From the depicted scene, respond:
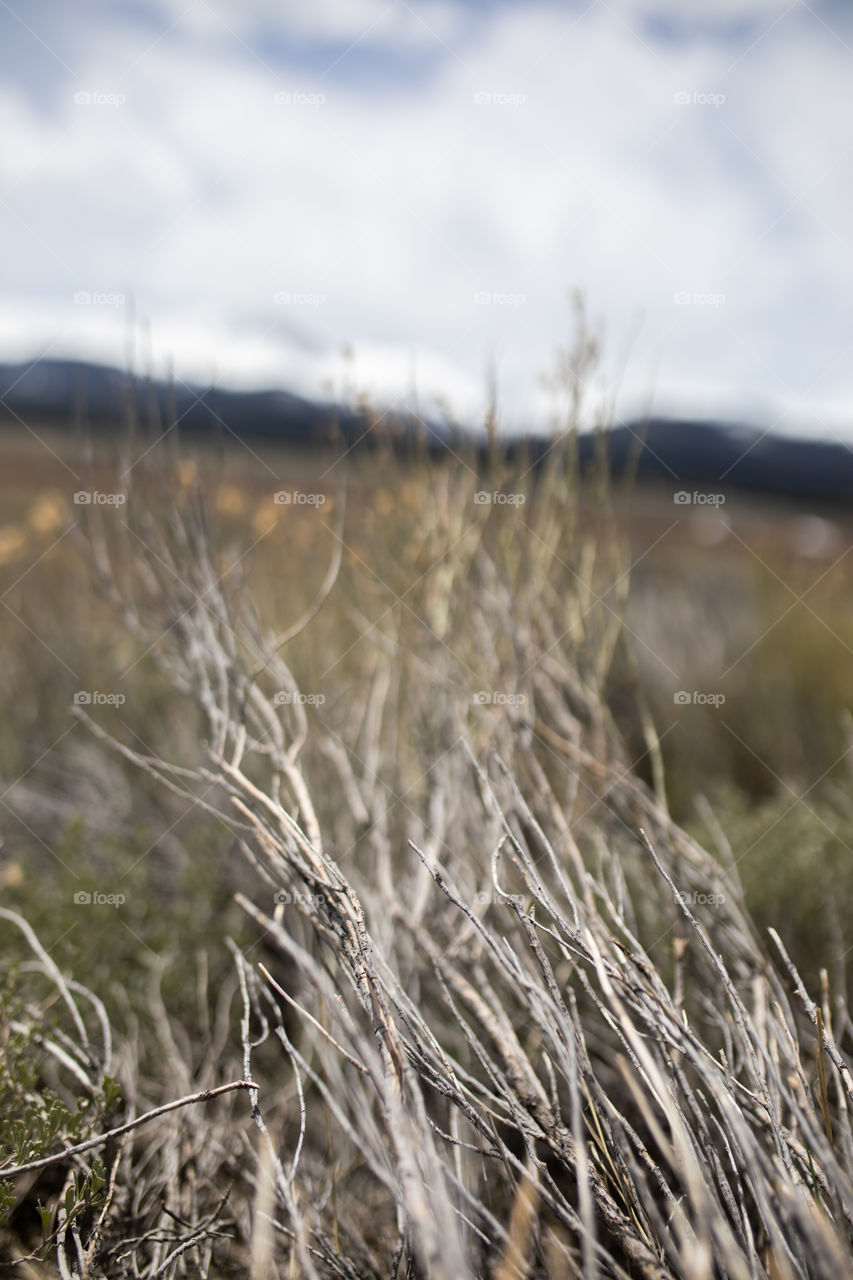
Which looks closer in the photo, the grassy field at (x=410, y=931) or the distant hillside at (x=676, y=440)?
the grassy field at (x=410, y=931)

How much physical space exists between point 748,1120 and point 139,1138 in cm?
111

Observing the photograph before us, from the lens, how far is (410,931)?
1.52 m

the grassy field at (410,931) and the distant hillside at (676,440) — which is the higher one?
the distant hillside at (676,440)

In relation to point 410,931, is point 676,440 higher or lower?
higher

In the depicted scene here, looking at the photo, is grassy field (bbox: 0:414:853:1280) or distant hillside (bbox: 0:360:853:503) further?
distant hillside (bbox: 0:360:853:503)

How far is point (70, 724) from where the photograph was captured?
3.42 meters

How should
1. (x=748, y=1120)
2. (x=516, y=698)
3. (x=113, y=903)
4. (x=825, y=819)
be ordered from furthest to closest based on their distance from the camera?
(x=825, y=819), (x=113, y=903), (x=516, y=698), (x=748, y=1120)

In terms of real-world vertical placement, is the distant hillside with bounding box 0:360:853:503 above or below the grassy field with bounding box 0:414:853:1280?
above

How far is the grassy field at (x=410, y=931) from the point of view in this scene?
0.92 meters

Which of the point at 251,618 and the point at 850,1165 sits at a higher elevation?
the point at 251,618

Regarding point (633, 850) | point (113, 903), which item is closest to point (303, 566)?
point (113, 903)

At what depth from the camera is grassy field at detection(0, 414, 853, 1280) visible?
0.92m

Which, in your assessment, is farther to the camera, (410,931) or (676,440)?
(676,440)

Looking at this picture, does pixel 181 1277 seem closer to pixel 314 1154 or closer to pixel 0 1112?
pixel 0 1112
